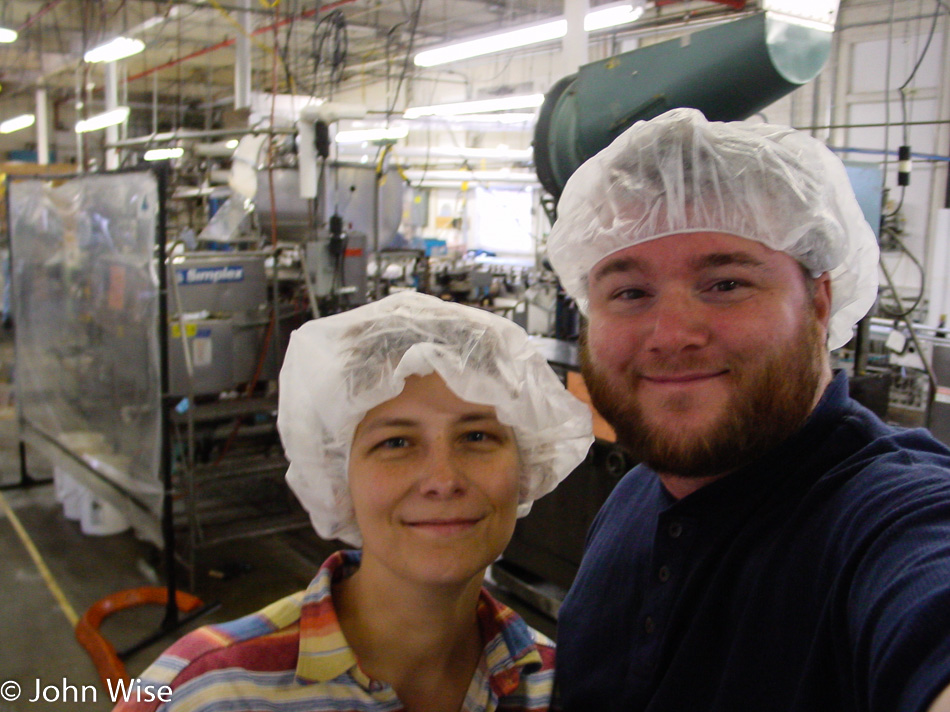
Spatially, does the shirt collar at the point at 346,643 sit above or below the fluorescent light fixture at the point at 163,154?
below

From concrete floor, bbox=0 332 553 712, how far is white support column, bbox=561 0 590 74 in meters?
2.31

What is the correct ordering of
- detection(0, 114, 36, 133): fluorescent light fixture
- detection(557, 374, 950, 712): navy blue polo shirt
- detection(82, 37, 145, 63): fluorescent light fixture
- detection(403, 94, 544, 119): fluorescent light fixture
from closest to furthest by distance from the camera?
1. detection(557, 374, 950, 712): navy blue polo shirt
2. detection(82, 37, 145, 63): fluorescent light fixture
3. detection(403, 94, 544, 119): fluorescent light fixture
4. detection(0, 114, 36, 133): fluorescent light fixture

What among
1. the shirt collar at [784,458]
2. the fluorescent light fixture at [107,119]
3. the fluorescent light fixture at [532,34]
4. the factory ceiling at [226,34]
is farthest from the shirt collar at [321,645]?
the fluorescent light fixture at [107,119]

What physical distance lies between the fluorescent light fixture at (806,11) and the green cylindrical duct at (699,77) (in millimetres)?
14

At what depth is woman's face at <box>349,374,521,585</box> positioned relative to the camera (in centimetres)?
89

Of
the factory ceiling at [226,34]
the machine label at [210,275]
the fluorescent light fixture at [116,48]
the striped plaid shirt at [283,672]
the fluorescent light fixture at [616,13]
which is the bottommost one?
the striped plaid shirt at [283,672]

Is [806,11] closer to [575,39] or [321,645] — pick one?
[575,39]

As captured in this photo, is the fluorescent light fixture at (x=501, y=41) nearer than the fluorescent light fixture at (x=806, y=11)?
No

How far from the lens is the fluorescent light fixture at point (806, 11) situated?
61.5 inches

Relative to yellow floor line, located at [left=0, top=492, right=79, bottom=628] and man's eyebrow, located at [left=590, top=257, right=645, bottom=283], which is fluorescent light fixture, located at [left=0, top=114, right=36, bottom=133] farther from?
man's eyebrow, located at [left=590, top=257, right=645, bottom=283]

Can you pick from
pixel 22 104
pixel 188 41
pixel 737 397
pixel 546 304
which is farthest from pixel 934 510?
pixel 22 104

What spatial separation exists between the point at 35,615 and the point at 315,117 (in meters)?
2.63

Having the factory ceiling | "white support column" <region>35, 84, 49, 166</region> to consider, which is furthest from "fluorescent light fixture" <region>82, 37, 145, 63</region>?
"white support column" <region>35, 84, 49, 166</region>

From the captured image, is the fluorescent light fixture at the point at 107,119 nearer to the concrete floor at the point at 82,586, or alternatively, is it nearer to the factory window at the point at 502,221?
the concrete floor at the point at 82,586
